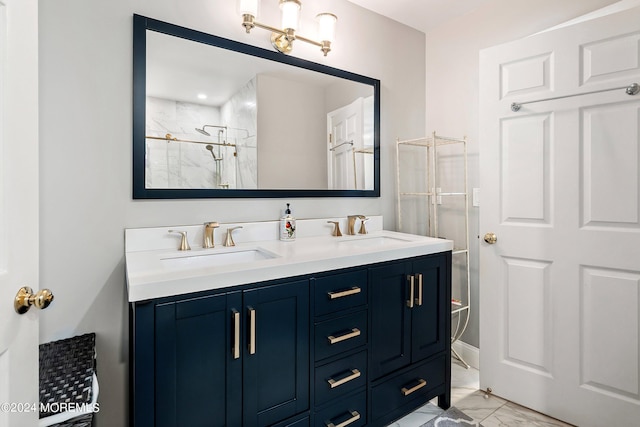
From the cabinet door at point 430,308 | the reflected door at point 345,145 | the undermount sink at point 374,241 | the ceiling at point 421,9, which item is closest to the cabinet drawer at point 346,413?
the cabinet door at point 430,308

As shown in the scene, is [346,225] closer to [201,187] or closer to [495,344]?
[201,187]

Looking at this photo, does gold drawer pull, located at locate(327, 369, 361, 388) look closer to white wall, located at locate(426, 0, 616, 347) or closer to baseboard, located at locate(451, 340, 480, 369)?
white wall, located at locate(426, 0, 616, 347)

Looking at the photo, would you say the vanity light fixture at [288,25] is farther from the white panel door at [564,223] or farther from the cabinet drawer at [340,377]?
the cabinet drawer at [340,377]

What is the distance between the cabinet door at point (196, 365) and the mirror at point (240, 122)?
69cm

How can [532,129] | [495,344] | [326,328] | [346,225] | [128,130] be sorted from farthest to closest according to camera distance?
[346,225] < [495,344] < [532,129] < [128,130] < [326,328]

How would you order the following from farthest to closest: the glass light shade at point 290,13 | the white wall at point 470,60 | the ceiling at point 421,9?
the ceiling at point 421,9, the white wall at point 470,60, the glass light shade at point 290,13

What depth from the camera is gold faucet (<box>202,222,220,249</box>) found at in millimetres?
1613

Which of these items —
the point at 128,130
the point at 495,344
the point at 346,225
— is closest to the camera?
the point at 128,130

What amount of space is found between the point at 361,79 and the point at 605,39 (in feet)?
4.21

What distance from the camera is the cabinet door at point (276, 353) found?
3.94ft

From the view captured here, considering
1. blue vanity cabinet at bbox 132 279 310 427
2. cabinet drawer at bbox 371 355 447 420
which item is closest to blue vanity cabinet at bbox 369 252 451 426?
cabinet drawer at bbox 371 355 447 420

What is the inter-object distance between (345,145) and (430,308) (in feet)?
3.69

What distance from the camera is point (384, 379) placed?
1.59 meters

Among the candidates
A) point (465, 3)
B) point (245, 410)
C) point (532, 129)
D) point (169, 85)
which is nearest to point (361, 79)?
point (465, 3)
